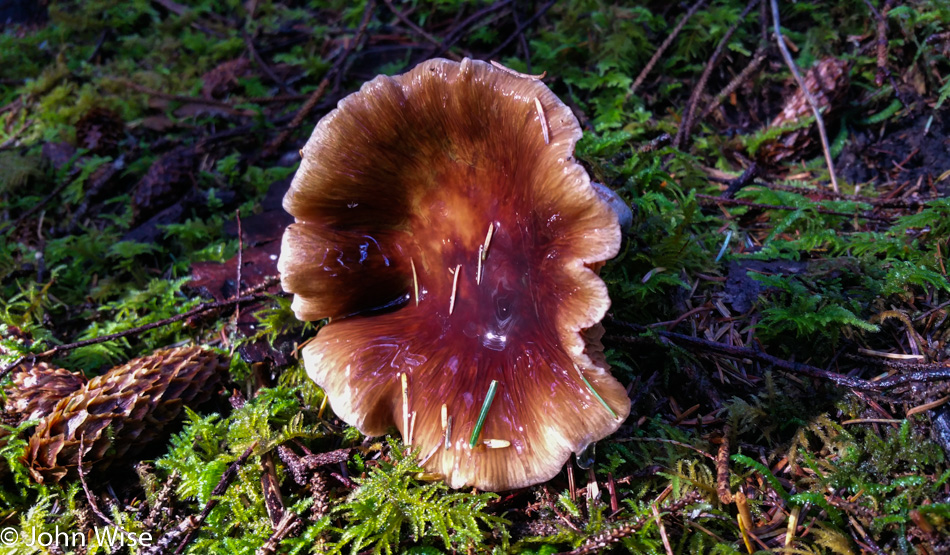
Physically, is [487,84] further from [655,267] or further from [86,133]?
[86,133]

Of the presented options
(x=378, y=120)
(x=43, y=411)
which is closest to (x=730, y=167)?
(x=378, y=120)

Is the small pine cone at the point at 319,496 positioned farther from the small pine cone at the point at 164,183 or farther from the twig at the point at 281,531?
the small pine cone at the point at 164,183

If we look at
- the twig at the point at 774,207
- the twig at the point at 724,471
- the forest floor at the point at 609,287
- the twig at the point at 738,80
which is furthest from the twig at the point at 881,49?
the twig at the point at 724,471

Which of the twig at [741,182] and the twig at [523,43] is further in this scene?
the twig at [523,43]

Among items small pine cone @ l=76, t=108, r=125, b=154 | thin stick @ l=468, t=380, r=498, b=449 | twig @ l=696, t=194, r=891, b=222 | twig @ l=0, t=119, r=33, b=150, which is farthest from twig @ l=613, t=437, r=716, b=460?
twig @ l=0, t=119, r=33, b=150

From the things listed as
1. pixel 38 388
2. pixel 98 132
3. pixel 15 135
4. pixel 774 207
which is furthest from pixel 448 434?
pixel 15 135

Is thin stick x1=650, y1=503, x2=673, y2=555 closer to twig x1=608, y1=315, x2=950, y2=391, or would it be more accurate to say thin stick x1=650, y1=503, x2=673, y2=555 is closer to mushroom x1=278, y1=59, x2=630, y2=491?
mushroom x1=278, y1=59, x2=630, y2=491
